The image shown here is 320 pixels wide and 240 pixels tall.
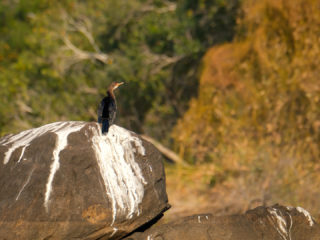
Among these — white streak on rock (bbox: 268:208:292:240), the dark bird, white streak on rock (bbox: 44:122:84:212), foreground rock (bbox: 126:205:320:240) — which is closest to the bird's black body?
the dark bird

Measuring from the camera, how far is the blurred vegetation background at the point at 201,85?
9.70 metres

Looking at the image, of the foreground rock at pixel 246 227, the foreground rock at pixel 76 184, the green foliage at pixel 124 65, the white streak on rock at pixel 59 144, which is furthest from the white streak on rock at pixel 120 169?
the green foliage at pixel 124 65

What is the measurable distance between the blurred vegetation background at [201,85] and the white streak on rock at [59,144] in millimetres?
4712

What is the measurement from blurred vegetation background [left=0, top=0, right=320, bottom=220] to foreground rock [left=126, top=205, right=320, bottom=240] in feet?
11.2

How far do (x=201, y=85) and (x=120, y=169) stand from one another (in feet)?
Result: 24.3

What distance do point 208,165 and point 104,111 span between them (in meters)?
5.59

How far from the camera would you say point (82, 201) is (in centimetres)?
509

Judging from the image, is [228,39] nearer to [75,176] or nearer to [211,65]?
[211,65]

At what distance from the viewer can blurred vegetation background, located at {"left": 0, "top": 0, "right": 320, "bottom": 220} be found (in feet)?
31.8

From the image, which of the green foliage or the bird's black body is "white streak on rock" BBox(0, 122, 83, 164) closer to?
the bird's black body

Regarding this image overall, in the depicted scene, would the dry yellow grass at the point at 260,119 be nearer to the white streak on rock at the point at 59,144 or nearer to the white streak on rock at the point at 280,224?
the white streak on rock at the point at 280,224

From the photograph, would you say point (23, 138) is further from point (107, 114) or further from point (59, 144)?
point (107, 114)

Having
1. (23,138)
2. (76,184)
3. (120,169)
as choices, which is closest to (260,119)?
(120,169)

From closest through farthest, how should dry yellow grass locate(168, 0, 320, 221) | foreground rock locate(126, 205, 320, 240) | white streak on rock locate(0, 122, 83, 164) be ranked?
1. foreground rock locate(126, 205, 320, 240)
2. white streak on rock locate(0, 122, 83, 164)
3. dry yellow grass locate(168, 0, 320, 221)
